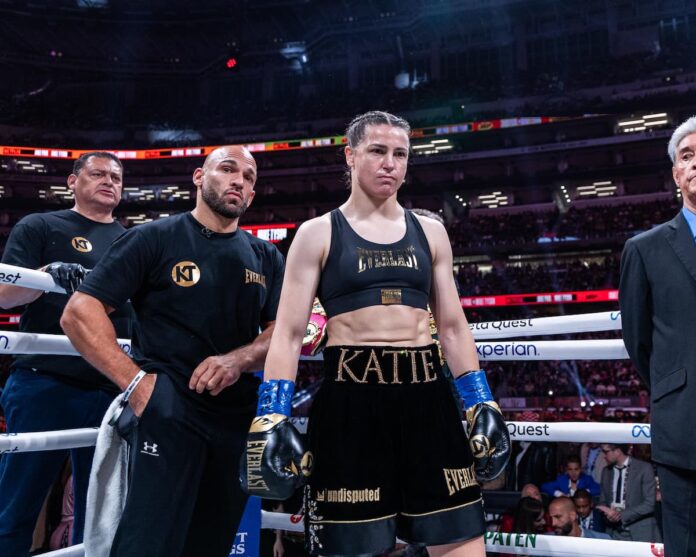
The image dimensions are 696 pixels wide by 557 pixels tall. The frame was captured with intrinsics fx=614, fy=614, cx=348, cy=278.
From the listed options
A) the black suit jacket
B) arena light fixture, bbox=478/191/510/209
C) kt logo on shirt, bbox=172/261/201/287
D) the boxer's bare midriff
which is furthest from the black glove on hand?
arena light fixture, bbox=478/191/510/209

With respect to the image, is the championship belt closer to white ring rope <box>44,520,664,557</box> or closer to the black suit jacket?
white ring rope <box>44,520,664,557</box>

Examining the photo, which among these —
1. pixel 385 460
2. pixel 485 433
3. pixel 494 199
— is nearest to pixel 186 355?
pixel 385 460

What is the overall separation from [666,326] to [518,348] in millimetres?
588

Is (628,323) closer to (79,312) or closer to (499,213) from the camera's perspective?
(79,312)

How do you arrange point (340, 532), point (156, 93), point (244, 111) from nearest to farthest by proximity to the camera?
1. point (340, 532)
2. point (244, 111)
3. point (156, 93)

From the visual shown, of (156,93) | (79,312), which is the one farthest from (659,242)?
(156,93)

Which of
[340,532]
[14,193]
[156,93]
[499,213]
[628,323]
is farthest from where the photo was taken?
[156,93]

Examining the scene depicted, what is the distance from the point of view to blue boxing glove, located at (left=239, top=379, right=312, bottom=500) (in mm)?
1863

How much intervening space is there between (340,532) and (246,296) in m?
0.98

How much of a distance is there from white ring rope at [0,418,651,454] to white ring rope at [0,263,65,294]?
21.6 inches

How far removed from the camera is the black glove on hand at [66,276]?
8.02 feet

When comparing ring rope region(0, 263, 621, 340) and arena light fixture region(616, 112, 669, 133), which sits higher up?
arena light fixture region(616, 112, 669, 133)

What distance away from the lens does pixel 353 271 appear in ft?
7.18

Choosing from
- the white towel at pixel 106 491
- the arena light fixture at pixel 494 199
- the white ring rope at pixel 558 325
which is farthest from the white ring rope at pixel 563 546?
the arena light fixture at pixel 494 199
